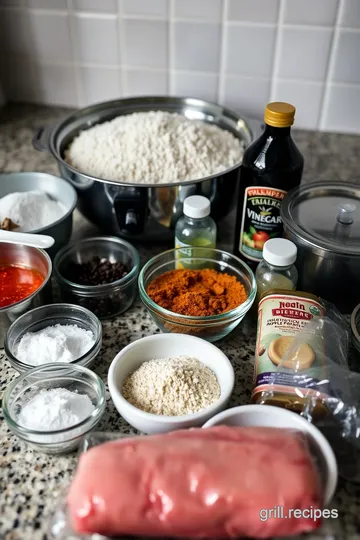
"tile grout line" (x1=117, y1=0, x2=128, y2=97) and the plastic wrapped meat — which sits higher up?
"tile grout line" (x1=117, y1=0, x2=128, y2=97)

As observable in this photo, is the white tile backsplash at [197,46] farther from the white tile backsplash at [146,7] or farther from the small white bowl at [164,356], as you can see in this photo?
the small white bowl at [164,356]

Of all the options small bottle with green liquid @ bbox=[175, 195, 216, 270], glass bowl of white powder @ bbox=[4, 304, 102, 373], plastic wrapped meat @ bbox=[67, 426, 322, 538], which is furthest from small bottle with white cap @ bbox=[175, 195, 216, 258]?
plastic wrapped meat @ bbox=[67, 426, 322, 538]

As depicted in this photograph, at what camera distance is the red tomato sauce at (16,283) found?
916mm

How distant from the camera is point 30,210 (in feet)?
3.43

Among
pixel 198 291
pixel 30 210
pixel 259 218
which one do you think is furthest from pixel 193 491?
pixel 30 210

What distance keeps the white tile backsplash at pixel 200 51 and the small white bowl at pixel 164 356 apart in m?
0.77

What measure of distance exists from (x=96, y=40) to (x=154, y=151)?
0.49 metres

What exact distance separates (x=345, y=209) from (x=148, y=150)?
1.29 ft

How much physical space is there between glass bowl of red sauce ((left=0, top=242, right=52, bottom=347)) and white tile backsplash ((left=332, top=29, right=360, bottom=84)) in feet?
2.70

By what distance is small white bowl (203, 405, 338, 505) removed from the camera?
2.13ft

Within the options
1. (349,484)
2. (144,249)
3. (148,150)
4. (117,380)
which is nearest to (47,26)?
(148,150)

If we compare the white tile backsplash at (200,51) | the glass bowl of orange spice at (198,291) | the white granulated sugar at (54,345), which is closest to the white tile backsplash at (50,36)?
the white tile backsplash at (200,51)

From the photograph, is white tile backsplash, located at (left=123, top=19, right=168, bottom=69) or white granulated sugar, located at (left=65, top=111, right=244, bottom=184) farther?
white tile backsplash, located at (left=123, top=19, right=168, bottom=69)

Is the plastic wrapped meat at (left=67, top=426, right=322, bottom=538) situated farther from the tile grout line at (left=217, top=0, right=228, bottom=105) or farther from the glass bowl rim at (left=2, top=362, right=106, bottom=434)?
the tile grout line at (left=217, top=0, right=228, bottom=105)
